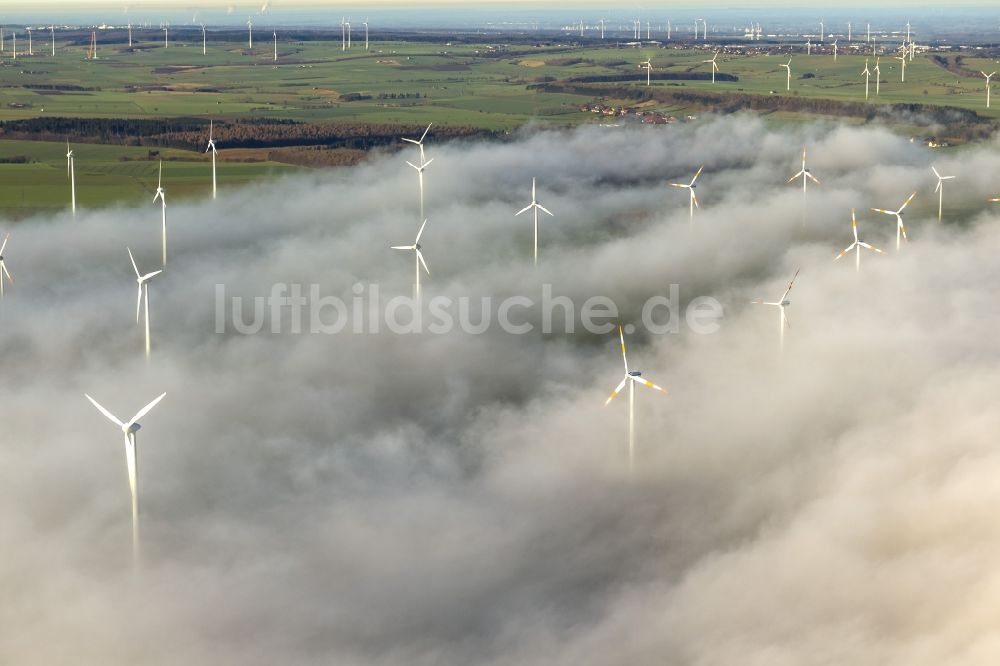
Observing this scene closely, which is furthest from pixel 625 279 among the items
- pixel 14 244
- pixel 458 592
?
pixel 458 592

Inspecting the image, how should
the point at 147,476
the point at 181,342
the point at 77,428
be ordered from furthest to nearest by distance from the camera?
the point at 181,342
the point at 77,428
the point at 147,476

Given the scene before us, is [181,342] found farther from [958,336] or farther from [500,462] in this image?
[958,336]

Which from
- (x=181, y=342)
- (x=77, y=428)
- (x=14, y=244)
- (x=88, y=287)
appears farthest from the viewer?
(x=14, y=244)

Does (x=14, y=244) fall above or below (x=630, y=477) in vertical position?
above

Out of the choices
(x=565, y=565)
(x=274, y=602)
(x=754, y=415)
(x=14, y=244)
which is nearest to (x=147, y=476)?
(x=274, y=602)

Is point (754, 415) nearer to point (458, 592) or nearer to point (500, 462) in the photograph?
point (500, 462)

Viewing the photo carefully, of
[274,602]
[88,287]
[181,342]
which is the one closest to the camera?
[274,602]

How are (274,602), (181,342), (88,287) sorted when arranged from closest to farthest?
1. (274,602)
2. (181,342)
3. (88,287)

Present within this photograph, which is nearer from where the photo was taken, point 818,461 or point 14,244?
point 818,461

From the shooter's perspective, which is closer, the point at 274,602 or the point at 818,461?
the point at 274,602
